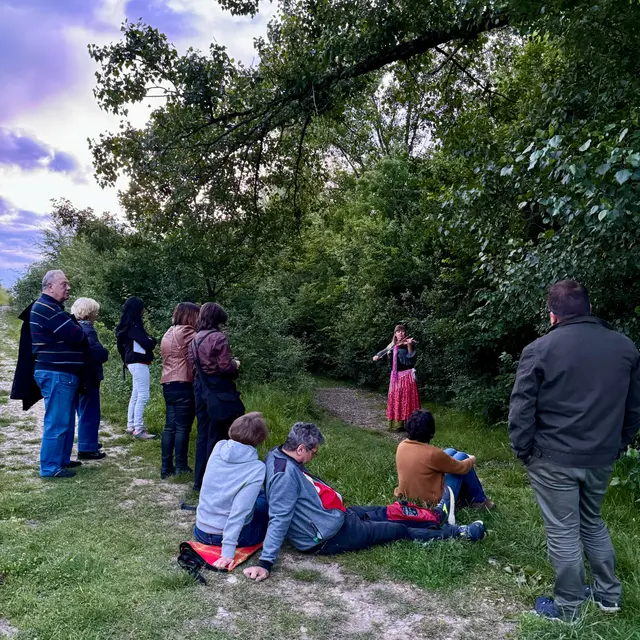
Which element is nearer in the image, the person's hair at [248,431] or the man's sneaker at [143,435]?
the person's hair at [248,431]

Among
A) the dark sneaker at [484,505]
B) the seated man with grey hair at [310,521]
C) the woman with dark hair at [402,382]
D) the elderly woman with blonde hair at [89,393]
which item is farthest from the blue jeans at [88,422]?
the woman with dark hair at [402,382]

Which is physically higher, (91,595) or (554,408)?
(554,408)

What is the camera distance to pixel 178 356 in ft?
18.5

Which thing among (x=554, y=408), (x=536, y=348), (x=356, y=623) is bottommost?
(x=356, y=623)

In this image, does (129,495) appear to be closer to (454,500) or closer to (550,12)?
(454,500)

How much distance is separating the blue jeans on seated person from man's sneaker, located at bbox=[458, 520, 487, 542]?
1455mm

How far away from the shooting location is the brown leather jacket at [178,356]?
5.63 metres

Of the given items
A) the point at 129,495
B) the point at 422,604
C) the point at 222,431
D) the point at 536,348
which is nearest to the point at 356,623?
the point at 422,604

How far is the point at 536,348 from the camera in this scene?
3.00 metres

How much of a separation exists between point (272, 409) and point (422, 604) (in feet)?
17.4

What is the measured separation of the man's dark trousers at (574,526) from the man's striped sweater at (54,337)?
4420 millimetres

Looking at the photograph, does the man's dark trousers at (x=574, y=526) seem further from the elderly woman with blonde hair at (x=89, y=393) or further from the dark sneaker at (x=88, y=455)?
the dark sneaker at (x=88, y=455)

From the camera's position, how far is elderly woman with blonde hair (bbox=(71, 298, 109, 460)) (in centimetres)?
613

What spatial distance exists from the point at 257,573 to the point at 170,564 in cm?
63
